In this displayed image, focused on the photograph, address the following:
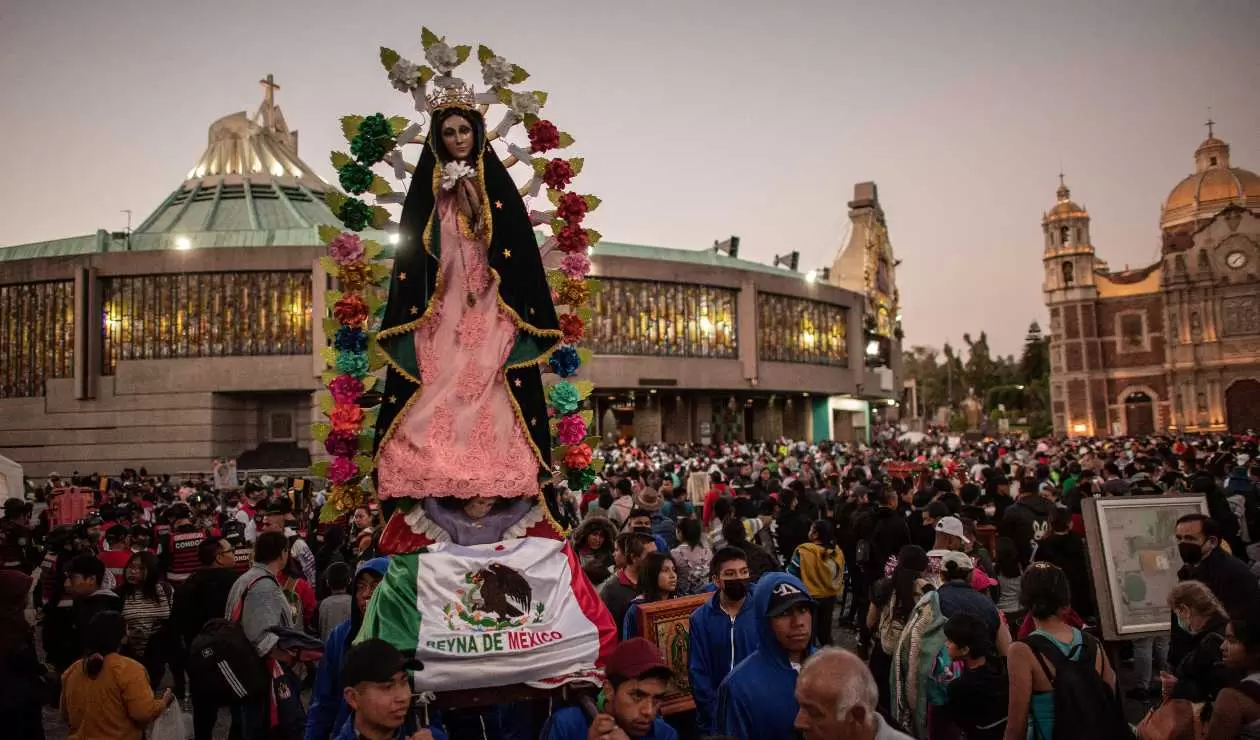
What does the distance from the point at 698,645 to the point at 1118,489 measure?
8.50 m

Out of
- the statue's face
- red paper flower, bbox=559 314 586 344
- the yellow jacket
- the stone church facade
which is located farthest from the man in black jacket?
the stone church facade

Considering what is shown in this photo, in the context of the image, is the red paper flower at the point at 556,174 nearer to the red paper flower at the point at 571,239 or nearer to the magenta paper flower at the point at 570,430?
the red paper flower at the point at 571,239

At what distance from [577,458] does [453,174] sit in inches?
78.9

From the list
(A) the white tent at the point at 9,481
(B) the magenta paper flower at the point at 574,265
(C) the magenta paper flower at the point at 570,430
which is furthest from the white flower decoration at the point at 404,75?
(A) the white tent at the point at 9,481

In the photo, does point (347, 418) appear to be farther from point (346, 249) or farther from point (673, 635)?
point (673, 635)

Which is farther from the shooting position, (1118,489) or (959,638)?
(1118,489)

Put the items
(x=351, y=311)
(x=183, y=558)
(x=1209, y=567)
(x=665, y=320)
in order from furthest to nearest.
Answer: (x=665, y=320)
(x=183, y=558)
(x=1209, y=567)
(x=351, y=311)

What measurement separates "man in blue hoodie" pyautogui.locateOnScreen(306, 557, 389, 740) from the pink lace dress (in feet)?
1.58

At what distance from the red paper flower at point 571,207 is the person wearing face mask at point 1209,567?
4596 mm

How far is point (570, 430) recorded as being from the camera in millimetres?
6285

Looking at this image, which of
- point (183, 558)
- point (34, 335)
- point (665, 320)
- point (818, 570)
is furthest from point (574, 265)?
point (34, 335)

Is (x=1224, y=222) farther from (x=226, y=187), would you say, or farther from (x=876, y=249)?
(x=226, y=187)

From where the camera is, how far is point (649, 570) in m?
6.07

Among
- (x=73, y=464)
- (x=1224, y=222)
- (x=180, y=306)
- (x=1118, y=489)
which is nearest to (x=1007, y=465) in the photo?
(x=1118, y=489)
